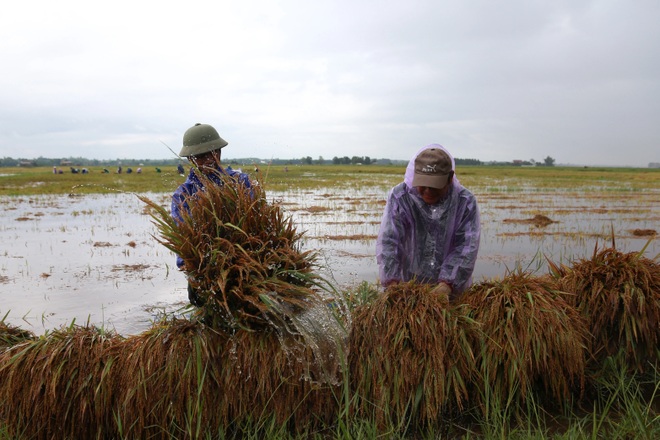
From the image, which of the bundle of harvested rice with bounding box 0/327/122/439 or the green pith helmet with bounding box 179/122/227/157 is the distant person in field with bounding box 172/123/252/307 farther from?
the bundle of harvested rice with bounding box 0/327/122/439

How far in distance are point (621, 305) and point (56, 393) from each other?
126 inches

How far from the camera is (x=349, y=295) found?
2.95m

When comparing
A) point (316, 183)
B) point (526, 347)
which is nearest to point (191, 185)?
point (526, 347)

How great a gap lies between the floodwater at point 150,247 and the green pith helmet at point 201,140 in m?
0.54

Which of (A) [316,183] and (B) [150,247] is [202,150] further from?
(A) [316,183]

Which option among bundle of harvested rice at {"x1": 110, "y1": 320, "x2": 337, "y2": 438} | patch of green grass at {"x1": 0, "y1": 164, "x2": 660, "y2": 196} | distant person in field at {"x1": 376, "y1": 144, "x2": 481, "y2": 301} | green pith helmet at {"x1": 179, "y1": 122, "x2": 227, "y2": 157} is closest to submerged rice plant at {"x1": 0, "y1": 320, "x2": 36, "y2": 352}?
bundle of harvested rice at {"x1": 110, "y1": 320, "x2": 337, "y2": 438}

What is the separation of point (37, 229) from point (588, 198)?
19.2m

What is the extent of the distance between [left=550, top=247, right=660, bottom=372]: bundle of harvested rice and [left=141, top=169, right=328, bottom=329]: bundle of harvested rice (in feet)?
5.34

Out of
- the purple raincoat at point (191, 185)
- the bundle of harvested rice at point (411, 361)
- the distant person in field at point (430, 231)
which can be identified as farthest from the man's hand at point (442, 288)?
the purple raincoat at point (191, 185)

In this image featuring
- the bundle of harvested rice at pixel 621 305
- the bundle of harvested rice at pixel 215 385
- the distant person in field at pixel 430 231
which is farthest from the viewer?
the distant person in field at pixel 430 231

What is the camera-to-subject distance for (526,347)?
99.1 inches

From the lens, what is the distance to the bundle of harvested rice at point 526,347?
8.28 ft

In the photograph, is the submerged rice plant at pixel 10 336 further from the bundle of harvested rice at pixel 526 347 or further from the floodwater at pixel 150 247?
the bundle of harvested rice at pixel 526 347

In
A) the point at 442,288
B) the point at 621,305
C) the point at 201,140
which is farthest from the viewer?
the point at 201,140
